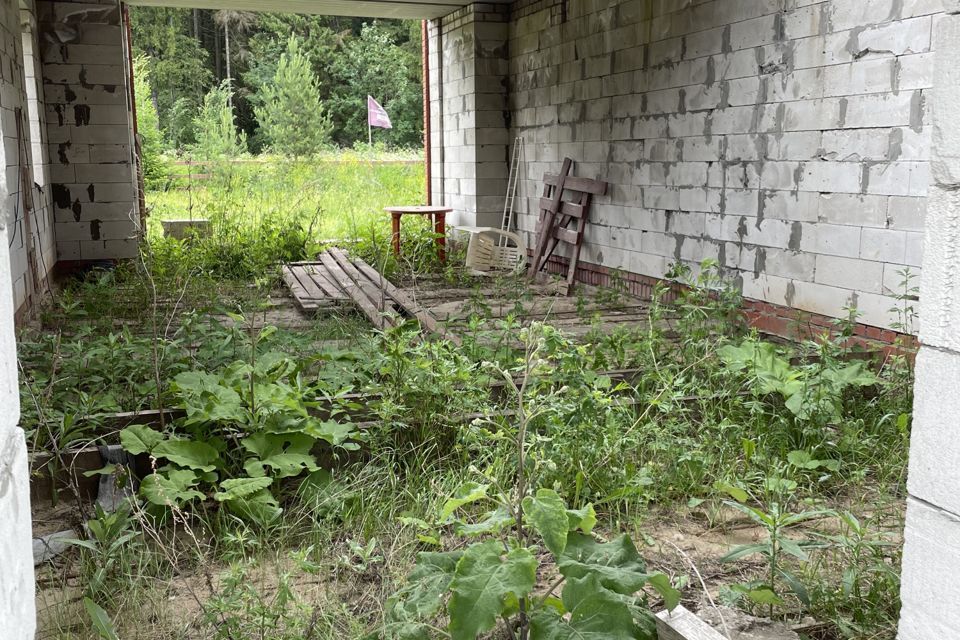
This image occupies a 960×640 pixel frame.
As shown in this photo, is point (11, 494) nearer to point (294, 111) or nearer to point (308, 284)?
point (308, 284)

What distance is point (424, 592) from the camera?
220cm

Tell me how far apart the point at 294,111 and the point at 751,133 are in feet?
68.4

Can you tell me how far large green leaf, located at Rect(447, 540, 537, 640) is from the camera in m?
1.99

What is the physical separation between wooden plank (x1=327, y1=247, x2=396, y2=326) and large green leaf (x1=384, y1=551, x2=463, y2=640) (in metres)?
4.26

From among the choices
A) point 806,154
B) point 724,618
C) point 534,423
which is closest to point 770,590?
point 724,618

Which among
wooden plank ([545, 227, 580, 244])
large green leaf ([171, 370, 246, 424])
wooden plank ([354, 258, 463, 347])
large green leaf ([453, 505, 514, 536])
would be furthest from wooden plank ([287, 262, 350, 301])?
large green leaf ([453, 505, 514, 536])

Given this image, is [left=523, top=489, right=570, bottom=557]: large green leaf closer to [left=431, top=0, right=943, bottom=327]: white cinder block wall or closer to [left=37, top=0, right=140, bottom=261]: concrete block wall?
[left=431, top=0, right=943, bottom=327]: white cinder block wall

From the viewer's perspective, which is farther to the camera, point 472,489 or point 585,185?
point 585,185

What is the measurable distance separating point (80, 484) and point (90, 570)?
28.2 inches

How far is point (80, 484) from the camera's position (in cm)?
351

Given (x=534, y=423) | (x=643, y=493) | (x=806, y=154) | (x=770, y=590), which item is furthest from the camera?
(x=806, y=154)

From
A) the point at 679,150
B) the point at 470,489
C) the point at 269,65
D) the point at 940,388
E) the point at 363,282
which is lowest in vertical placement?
the point at 363,282

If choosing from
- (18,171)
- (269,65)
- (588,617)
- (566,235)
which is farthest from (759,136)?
(269,65)

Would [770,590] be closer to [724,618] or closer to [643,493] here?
[724,618]
